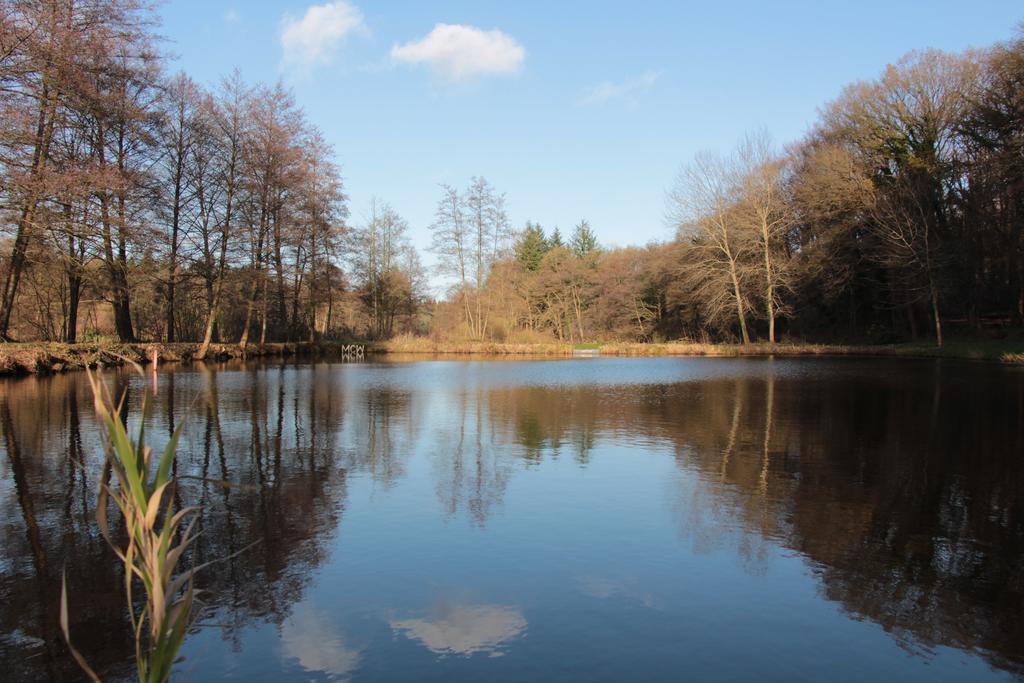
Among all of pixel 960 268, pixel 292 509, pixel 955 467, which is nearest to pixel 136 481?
pixel 292 509

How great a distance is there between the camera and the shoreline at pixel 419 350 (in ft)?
61.5

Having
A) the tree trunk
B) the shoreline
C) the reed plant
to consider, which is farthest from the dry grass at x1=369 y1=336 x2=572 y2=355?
the reed plant

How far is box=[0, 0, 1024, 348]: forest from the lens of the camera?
682 inches

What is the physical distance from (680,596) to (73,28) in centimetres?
1953

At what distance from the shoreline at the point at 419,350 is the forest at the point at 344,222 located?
1.13 meters

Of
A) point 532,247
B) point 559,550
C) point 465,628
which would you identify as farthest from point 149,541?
point 532,247

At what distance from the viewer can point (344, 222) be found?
114 feet

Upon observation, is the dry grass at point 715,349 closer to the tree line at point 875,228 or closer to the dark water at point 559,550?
the tree line at point 875,228

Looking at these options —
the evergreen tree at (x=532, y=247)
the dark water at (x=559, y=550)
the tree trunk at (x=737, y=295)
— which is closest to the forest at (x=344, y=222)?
the tree trunk at (x=737, y=295)

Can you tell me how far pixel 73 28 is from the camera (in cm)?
1667

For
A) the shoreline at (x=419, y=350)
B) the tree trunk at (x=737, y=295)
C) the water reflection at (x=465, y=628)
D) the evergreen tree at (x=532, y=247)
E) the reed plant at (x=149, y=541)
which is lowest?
the water reflection at (x=465, y=628)

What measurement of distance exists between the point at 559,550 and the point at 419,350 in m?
33.9

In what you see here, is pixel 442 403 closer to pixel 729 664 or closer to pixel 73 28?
pixel 729 664

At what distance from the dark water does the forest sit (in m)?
10.6
